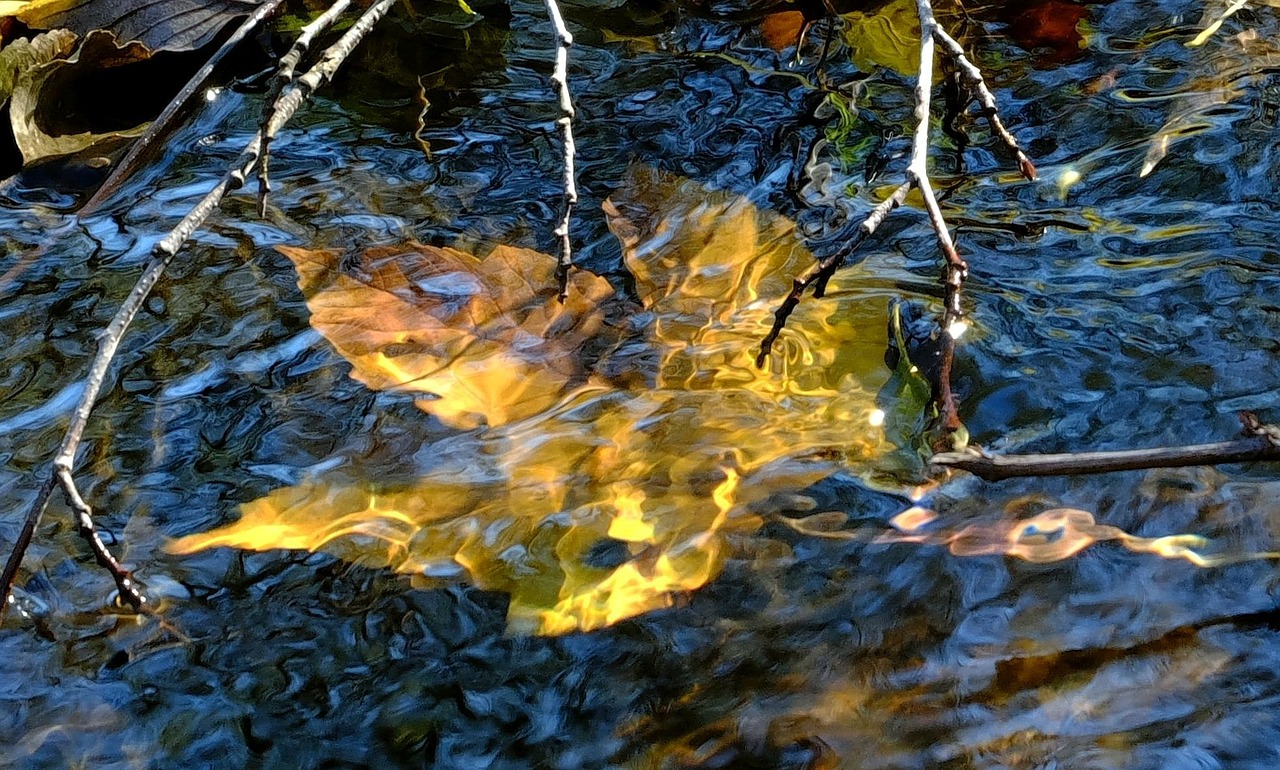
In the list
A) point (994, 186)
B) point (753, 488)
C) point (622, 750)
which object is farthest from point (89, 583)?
point (994, 186)

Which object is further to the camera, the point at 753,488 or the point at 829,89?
the point at 829,89

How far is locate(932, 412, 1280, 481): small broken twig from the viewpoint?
102 centimetres

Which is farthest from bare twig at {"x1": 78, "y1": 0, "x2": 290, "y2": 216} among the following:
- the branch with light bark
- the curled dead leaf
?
the branch with light bark

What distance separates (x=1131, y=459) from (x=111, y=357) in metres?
1.05

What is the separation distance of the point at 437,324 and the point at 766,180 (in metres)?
0.69

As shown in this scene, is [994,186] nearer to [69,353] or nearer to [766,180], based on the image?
[766,180]

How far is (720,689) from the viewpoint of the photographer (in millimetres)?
1193

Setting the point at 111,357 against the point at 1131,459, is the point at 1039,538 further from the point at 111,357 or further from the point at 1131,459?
the point at 111,357

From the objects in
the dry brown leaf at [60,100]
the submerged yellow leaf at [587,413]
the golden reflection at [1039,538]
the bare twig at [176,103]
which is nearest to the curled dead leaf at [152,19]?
the dry brown leaf at [60,100]

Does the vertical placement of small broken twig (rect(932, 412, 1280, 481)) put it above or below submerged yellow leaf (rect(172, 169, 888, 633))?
above

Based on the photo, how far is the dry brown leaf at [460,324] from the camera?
5.20 ft

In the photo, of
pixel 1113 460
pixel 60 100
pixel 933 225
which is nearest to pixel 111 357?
pixel 933 225

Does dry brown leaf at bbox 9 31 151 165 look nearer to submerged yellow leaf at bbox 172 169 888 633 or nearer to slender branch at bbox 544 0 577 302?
submerged yellow leaf at bbox 172 169 888 633

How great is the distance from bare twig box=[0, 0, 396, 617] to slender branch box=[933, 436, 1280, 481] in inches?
32.1
